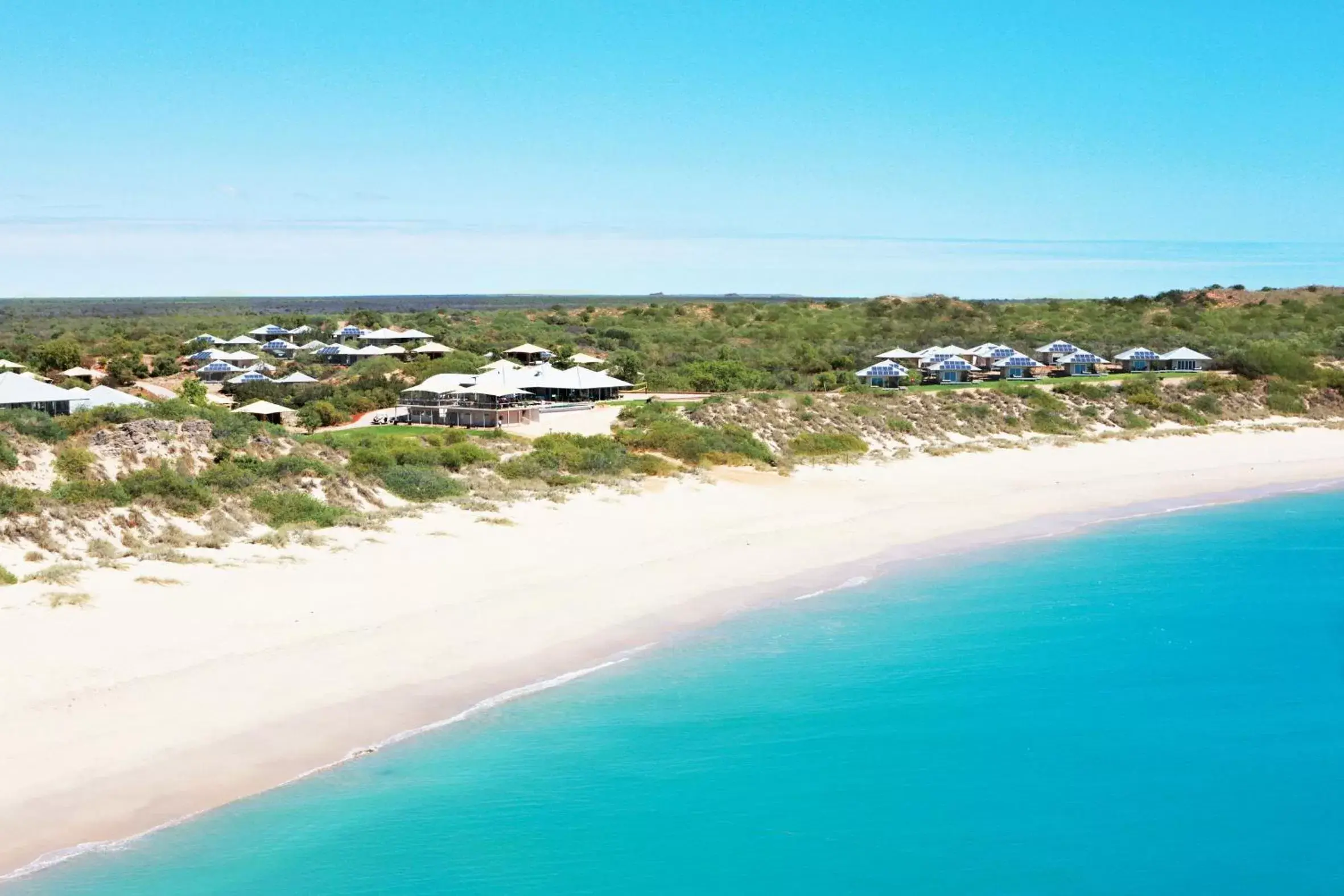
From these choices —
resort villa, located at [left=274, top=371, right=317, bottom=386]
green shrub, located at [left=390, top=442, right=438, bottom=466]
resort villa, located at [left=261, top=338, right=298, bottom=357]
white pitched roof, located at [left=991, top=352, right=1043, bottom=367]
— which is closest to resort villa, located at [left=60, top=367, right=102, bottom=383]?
resort villa, located at [left=274, top=371, right=317, bottom=386]

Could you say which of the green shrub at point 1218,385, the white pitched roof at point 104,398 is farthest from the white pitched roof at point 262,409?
the green shrub at point 1218,385

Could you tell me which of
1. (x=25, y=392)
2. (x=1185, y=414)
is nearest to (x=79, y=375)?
(x=25, y=392)

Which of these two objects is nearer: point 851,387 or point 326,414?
point 326,414

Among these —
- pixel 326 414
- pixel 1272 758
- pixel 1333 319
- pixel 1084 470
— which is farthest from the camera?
pixel 1333 319

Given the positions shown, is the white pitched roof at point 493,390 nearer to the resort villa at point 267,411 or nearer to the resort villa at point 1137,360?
the resort villa at point 267,411

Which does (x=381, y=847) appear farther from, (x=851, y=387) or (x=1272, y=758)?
(x=851, y=387)

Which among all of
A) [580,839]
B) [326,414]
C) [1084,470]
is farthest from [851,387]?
[580,839]

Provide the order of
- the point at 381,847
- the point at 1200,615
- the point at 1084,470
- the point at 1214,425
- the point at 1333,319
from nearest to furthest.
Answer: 1. the point at 381,847
2. the point at 1200,615
3. the point at 1084,470
4. the point at 1214,425
5. the point at 1333,319
